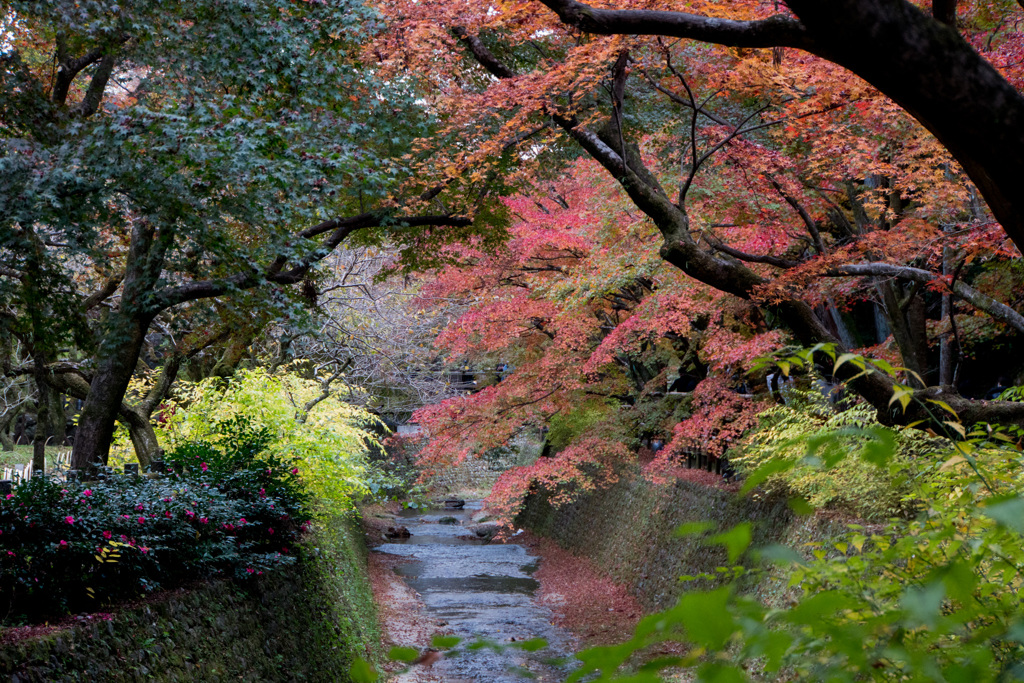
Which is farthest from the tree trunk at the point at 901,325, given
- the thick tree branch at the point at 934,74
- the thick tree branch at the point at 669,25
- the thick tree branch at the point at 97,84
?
the thick tree branch at the point at 97,84

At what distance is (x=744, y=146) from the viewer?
9688 millimetres

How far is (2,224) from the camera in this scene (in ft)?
23.0

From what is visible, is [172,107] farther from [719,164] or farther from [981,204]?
[981,204]

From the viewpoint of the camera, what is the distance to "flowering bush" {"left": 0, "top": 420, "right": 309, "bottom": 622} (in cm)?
573

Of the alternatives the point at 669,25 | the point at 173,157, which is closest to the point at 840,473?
the point at 669,25

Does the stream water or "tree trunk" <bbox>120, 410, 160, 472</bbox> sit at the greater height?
"tree trunk" <bbox>120, 410, 160, 472</bbox>

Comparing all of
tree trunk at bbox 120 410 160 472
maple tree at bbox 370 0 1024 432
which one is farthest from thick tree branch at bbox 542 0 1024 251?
tree trunk at bbox 120 410 160 472

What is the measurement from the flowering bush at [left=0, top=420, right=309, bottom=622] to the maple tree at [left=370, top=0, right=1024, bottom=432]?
4748 mm

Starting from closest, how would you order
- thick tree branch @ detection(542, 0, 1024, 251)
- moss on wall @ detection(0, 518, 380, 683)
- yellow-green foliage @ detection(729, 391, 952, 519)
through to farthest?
thick tree branch @ detection(542, 0, 1024, 251)
moss on wall @ detection(0, 518, 380, 683)
yellow-green foliage @ detection(729, 391, 952, 519)

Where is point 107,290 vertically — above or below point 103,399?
above

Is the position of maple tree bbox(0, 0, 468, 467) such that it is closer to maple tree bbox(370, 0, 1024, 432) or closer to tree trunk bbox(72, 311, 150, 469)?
→ tree trunk bbox(72, 311, 150, 469)

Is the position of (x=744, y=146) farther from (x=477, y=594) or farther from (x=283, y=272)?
(x=477, y=594)

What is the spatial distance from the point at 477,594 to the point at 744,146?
41.2 ft

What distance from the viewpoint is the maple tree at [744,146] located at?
8.02 m
